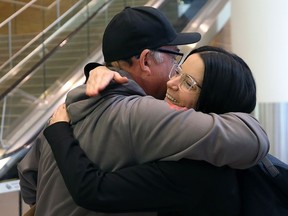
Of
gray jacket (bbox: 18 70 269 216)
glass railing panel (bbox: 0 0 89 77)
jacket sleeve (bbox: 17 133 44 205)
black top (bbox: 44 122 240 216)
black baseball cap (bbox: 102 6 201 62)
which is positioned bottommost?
glass railing panel (bbox: 0 0 89 77)

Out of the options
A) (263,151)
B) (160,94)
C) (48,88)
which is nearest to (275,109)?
(48,88)

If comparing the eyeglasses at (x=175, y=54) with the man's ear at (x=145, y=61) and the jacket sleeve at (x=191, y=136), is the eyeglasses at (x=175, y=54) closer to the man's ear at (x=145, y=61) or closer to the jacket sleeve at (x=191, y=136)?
the man's ear at (x=145, y=61)

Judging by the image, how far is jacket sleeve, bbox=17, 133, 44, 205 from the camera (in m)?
1.43

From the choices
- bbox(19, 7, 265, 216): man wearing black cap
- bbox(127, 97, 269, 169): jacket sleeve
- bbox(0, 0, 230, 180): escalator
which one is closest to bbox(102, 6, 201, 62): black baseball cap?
bbox(19, 7, 265, 216): man wearing black cap

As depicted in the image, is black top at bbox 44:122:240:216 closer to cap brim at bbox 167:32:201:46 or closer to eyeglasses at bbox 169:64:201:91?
eyeglasses at bbox 169:64:201:91

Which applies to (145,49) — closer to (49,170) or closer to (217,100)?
(217,100)

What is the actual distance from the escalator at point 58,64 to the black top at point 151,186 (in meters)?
2.56

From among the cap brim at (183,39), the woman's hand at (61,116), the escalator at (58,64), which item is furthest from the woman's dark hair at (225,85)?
the escalator at (58,64)

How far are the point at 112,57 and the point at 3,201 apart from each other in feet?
6.81

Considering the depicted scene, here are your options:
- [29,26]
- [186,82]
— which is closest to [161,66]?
[186,82]

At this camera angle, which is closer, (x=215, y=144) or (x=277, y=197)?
(x=215, y=144)

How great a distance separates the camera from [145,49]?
129 centimetres

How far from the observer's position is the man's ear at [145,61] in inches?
51.2

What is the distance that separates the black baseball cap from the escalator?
8.12ft
